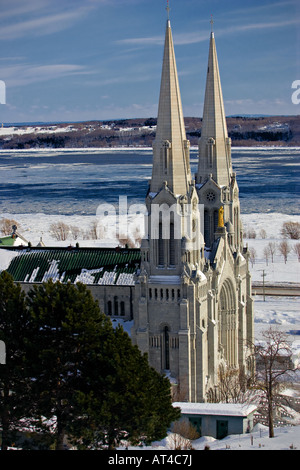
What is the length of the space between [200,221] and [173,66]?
12.0m

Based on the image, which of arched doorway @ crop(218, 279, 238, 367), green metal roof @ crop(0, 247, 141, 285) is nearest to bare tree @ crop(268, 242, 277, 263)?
arched doorway @ crop(218, 279, 238, 367)

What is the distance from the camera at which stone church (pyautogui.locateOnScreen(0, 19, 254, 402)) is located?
1988 inches

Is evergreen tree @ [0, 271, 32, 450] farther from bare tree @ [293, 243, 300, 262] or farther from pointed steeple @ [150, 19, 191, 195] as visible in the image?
bare tree @ [293, 243, 300, 262]

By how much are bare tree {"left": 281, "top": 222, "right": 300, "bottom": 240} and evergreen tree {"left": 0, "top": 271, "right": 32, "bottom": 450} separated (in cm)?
8630

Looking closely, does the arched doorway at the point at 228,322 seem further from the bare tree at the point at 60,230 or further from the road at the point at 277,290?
the bare tree at the point at 60,230

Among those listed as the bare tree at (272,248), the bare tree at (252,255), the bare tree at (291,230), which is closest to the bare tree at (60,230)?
the bare tree at (252,255)

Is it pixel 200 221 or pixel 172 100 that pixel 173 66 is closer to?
pixel 172 100

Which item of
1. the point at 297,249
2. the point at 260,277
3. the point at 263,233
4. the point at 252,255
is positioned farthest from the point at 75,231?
the point at 260,277

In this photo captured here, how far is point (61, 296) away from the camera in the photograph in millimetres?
37781

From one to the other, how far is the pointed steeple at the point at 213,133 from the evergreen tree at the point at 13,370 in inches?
915

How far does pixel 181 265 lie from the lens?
166 feet

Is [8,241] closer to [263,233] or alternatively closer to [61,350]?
[61,350]

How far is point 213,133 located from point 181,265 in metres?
11.6

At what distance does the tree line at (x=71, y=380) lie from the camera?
35.1 meters
